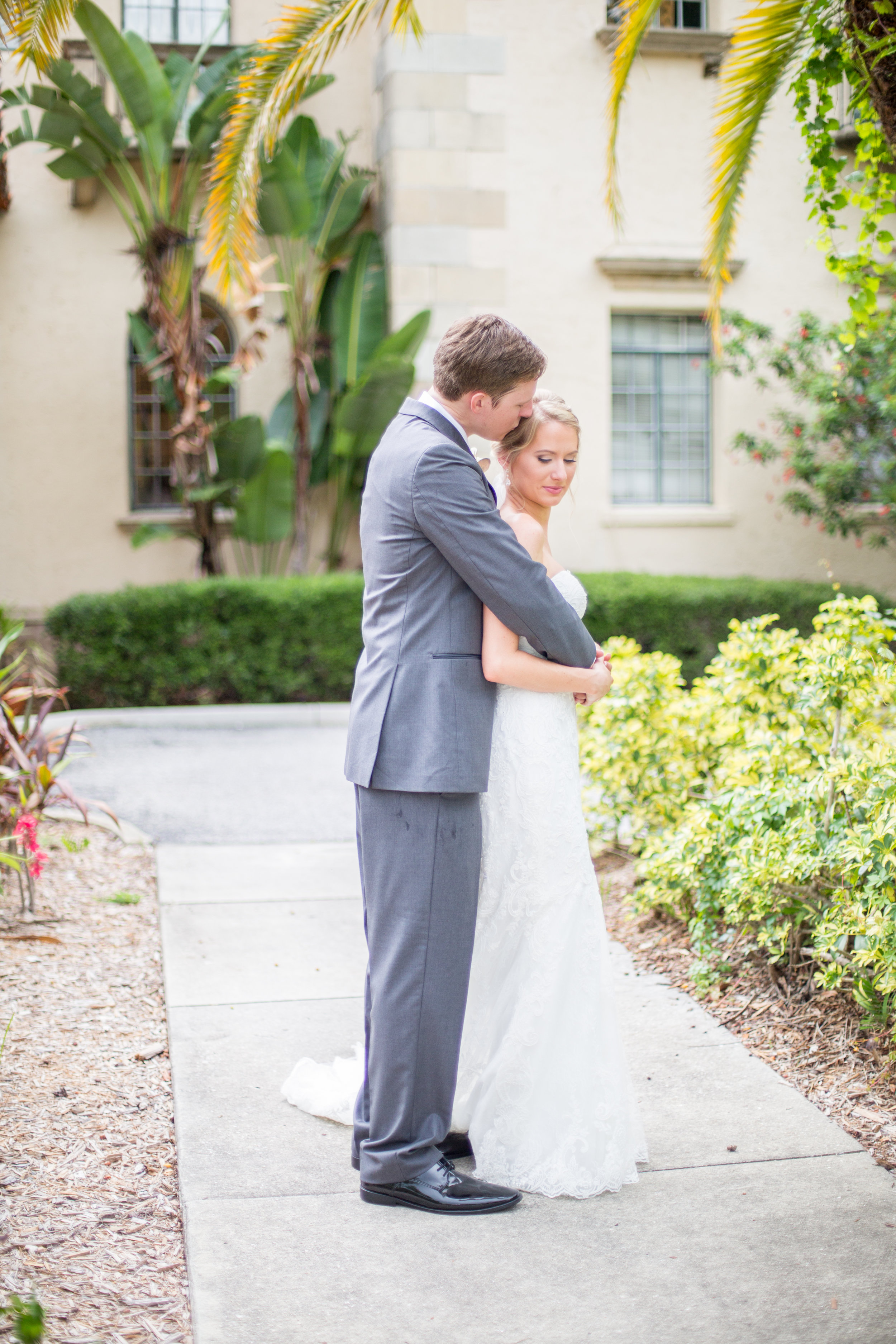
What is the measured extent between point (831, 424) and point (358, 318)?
201 inches

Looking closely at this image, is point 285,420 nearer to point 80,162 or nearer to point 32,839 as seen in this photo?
point 80,162

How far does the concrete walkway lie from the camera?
246 cm

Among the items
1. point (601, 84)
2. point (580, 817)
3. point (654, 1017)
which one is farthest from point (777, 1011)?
point (601, 84)

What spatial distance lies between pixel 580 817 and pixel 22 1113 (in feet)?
6.02

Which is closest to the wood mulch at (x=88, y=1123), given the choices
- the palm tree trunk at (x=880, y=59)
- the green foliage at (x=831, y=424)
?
the palm tree trunk at (x=880, y=59)

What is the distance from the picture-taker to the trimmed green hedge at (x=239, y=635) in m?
10.9

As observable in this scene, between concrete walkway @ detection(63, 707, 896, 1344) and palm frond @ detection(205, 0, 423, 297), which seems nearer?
concrete walkway @ detection(63, 707, 896, 1344)

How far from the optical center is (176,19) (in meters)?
13.3

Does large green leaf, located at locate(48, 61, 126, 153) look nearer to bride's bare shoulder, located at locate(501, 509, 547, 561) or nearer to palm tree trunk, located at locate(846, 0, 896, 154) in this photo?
palm tree trunk, located at locate(846, 0, 896, 154)

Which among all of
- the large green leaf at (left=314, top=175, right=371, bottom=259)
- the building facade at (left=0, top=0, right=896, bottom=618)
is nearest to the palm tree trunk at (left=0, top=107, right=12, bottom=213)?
the building facade at (left=0, top=0, right=896, bottom=618)

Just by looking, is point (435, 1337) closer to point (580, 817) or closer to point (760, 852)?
point (580, 817)

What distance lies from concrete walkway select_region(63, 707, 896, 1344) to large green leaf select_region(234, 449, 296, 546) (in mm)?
7753

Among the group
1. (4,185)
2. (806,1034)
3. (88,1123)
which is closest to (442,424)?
(88,1123)

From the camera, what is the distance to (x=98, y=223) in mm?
13023
